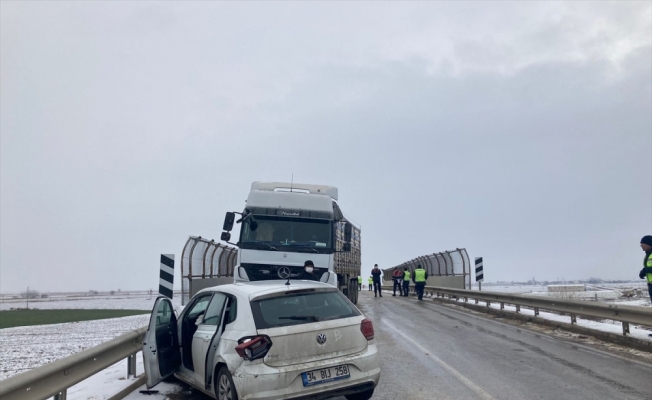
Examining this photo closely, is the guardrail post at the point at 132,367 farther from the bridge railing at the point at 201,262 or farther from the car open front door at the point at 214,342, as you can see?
the bridge railing at the point at 201,262

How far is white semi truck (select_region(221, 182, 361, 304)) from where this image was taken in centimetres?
1288

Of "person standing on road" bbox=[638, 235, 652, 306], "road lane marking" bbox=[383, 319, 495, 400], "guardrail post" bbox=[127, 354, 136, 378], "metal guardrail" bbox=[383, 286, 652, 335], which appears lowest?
"road lane marking" bbox=[383, 319, 495, 400]

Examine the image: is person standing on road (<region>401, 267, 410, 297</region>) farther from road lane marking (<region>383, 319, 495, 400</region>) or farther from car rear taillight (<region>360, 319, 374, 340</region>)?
car rear taillight (<region>360, 319, 374, 340</region>)

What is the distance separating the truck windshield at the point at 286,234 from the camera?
1316 centimetres

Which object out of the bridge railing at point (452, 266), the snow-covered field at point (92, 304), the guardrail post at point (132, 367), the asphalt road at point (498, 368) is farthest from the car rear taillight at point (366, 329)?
the snow-covered field at point (92, 304)

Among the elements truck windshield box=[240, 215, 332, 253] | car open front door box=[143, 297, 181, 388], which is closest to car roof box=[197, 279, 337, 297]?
car open front door box=[143, 297, 181, 388]

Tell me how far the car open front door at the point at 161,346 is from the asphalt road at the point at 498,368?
0.48 metres

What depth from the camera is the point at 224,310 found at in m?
6.10

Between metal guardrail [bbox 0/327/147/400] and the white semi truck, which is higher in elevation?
the white semi truck

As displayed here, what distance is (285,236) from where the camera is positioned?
43.8ft

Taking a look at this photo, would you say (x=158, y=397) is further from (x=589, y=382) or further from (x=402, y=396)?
(x=589, y=382)

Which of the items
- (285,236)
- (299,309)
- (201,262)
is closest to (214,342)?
(299,309)

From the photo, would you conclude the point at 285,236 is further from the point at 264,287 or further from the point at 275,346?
the point at 275,346

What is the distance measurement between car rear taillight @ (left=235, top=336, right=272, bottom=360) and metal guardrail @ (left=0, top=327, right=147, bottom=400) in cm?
173
